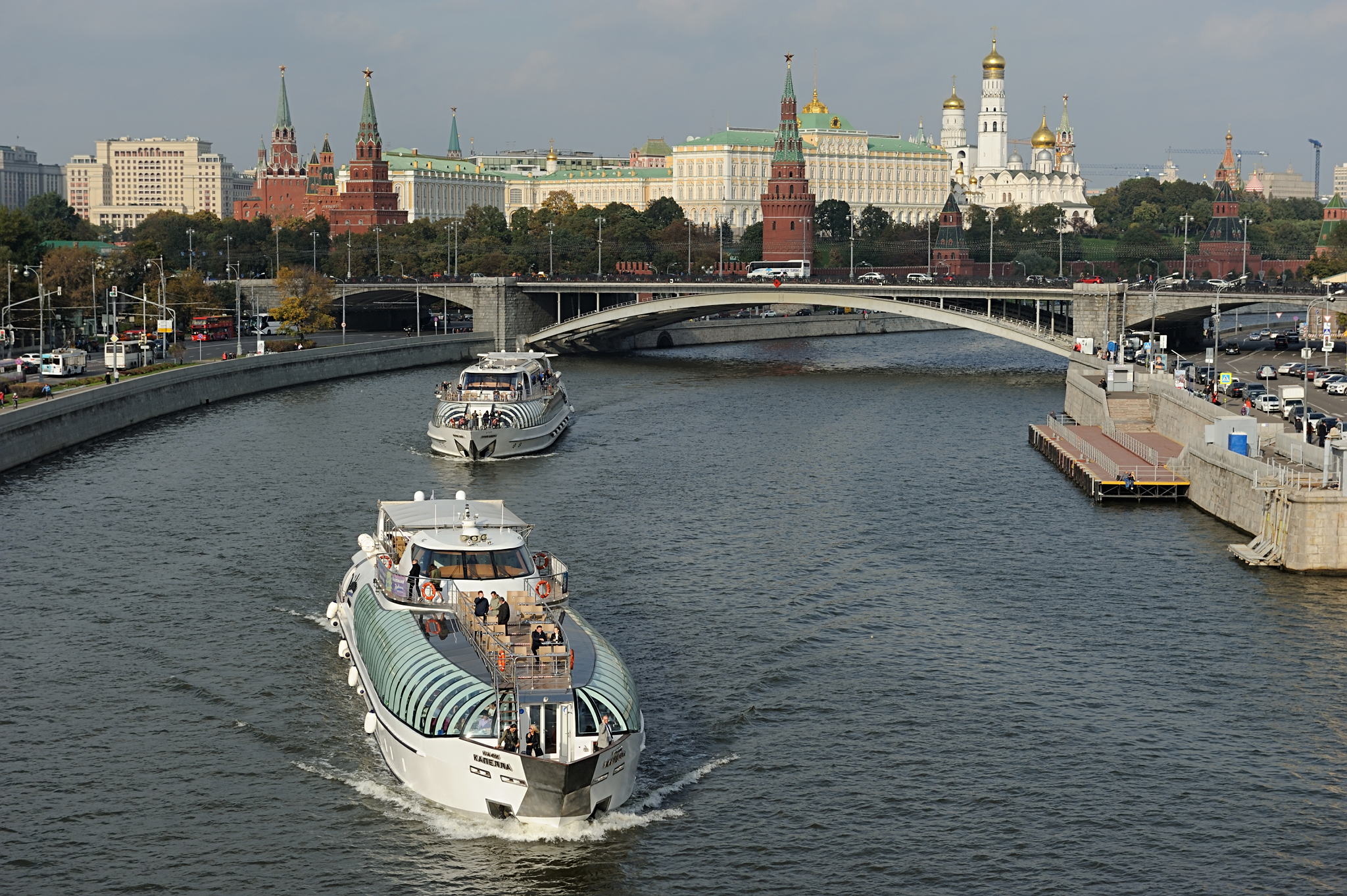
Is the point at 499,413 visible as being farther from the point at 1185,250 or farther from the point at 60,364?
the point at 1185,250

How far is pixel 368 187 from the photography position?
173 m

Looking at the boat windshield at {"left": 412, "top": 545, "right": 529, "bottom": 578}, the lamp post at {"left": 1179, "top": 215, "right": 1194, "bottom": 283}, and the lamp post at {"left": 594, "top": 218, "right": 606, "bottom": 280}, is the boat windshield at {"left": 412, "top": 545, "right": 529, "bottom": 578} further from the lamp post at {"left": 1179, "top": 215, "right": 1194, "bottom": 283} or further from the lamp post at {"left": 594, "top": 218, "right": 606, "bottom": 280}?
the lamp post at {"left": 594, "top": 218, "right": 606, "bottom": 280}

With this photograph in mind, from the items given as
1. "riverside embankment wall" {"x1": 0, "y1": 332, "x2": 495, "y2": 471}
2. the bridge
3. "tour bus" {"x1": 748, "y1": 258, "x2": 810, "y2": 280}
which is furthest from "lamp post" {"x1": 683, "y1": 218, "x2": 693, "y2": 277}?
"riverside embankment wall" {"x1": 0, "y1": 332, "x2": 495, "y2": 471}

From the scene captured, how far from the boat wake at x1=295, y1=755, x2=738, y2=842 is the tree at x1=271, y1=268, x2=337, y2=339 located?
7461 cm

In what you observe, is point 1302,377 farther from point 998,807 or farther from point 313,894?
point 313,894

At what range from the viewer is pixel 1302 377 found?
238 ft

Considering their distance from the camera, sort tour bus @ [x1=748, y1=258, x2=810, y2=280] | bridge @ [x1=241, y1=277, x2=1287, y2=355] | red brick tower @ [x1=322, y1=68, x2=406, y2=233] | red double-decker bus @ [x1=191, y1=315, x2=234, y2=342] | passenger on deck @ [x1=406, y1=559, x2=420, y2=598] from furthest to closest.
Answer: red brick tower @ [x1=322, y1=68, x2=406, y2=233] < tour bus @ [x1=748, y1=258, x2=810, y2=280] < red double-decker bus @ [x1=191, y1=315, x2=234, y2=342] < bridge @ [x1=241, y1=277, x2=1287, y2=355] < passenger on deck @ [x1=406, y1=559, x2=420, y2=598]

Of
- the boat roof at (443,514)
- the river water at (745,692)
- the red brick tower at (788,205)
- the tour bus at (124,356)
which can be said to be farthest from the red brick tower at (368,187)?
the boat roof at (443,514)

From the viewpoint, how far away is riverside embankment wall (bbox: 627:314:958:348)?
385 ft

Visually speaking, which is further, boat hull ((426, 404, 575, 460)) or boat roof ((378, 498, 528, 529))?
boat hull ((426, 404, 575, 460))

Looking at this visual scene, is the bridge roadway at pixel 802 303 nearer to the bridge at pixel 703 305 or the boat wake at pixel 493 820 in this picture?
the bridge at pixel 703 305

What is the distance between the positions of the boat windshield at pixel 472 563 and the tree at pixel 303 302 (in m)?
70.4

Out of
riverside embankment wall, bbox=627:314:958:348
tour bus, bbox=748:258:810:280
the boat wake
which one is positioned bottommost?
the boat wake

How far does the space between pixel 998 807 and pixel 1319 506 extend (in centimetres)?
1765
